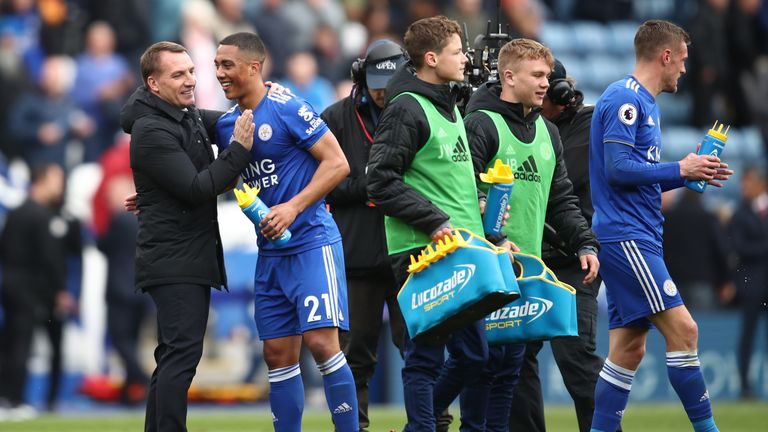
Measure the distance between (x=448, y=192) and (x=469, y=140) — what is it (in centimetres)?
52

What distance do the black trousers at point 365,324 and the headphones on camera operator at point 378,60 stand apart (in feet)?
4.44

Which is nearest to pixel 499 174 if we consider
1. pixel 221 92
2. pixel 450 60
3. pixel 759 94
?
pixel 450 60

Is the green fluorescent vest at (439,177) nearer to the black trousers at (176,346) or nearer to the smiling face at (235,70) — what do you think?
the smiling face at (235,70)

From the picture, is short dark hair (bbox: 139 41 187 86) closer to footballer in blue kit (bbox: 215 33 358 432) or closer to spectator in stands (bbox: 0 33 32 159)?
footballer in blue kit (bbox: 215 33 358 432)

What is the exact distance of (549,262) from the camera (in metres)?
9.37

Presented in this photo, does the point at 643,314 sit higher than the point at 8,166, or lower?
lower

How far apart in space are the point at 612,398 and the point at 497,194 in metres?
1.51

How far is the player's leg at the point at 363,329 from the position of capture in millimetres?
9500

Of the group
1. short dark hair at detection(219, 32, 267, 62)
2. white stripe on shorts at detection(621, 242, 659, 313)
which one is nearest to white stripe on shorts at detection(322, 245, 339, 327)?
short dark hair at detection(219, 32, 267, 62)

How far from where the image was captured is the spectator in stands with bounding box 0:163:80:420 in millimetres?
15875

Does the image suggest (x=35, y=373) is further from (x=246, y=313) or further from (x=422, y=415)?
(x=422, y=415)

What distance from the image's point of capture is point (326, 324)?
26.5 feet

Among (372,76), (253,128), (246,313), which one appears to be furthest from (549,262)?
(246,313)

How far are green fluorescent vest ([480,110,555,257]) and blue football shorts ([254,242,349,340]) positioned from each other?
1.08 m
